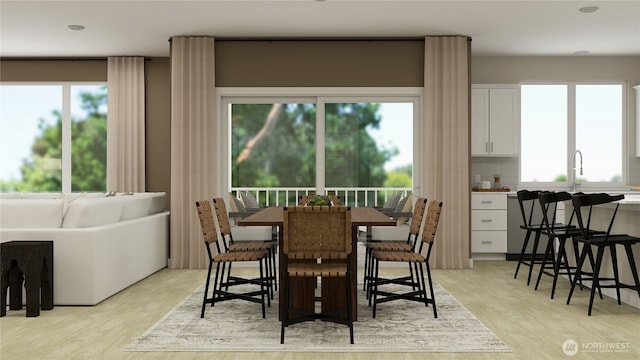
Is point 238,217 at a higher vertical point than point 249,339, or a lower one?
higher

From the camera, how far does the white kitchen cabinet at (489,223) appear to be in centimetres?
773

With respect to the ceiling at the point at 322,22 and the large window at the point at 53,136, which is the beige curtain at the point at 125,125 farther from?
the ceiling at the point at 322,22

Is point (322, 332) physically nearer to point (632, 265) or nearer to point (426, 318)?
point (426, 318)

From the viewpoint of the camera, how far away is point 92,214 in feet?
16.8

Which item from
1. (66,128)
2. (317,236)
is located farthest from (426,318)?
(66,128)

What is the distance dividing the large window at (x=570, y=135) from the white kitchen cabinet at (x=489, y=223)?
3.19ft

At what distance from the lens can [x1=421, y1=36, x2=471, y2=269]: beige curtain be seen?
7.25 metres

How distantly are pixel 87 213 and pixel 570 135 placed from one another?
261 inches

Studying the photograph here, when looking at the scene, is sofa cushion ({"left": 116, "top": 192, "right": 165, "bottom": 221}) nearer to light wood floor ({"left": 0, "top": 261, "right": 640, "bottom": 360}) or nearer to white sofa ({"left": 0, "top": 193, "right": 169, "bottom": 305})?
white sofa ({"left": 0, "top": 193, "right": 169, "bottom": 305})

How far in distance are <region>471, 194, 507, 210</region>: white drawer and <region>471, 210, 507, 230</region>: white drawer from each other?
0.07 meters

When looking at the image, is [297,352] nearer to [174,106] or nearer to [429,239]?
[429,239]

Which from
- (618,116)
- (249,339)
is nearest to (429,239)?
(249,339)

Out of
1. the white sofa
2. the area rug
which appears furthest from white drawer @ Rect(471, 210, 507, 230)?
the white sofa

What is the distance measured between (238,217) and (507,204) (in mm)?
3514
